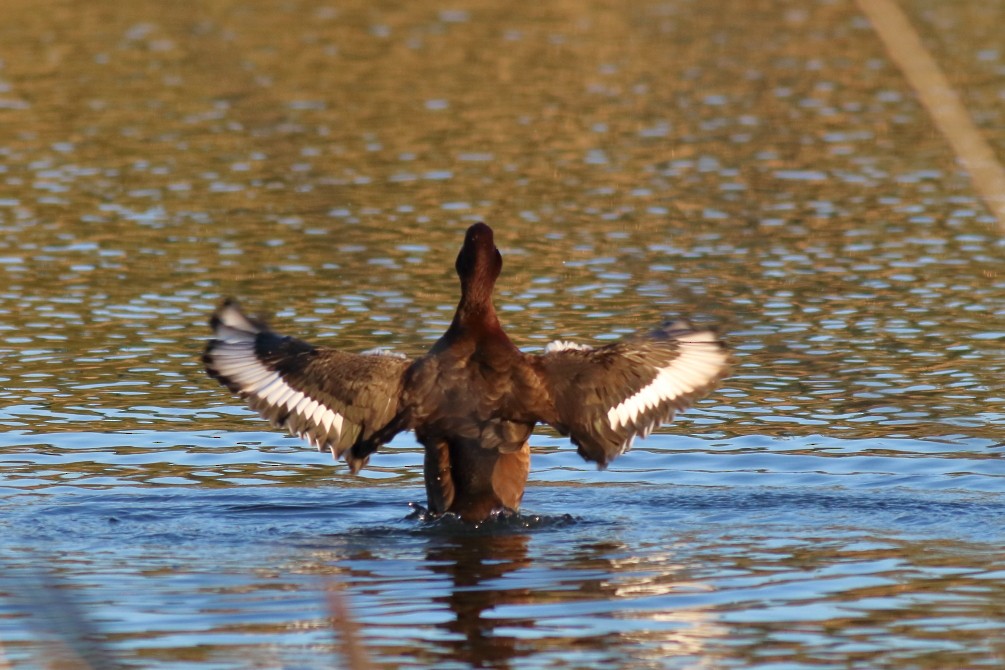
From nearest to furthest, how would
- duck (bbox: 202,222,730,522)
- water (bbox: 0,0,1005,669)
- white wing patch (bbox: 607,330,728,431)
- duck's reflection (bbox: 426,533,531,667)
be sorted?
duck's reflection (bbox: 426,533,531,667) < water (bbox: 0,0,1005,669) < duck (bbox: 202,222,730,522) < white wing patch (bbox: 607,330,728,431)

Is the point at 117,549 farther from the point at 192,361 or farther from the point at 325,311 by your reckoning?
the point at 325,311

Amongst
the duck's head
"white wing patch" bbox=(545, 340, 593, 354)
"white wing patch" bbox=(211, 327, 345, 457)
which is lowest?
"white wing patch" bbox=(211, 327, 345, 457)

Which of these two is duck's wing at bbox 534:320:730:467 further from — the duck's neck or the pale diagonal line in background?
the pale diagonal line in background

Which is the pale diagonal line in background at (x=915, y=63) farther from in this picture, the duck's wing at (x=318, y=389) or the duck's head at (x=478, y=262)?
the duck's wing at (x=318, y=389)

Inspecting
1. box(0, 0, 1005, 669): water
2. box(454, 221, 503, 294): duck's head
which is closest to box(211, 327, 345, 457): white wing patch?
box(0, 0, 1005, 669): water

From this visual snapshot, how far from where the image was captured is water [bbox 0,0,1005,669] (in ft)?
28.7

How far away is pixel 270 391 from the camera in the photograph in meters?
10.6

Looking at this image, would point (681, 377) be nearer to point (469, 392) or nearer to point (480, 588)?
point (469, 392)

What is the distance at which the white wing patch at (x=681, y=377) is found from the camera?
10.8m

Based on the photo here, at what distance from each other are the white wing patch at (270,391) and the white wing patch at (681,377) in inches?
65.1

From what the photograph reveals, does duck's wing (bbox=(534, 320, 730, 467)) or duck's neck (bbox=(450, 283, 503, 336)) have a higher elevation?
duck's neck (bbox=(450, 283, 503, 336))

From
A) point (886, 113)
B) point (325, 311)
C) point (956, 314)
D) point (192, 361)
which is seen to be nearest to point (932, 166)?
point (886, 113)

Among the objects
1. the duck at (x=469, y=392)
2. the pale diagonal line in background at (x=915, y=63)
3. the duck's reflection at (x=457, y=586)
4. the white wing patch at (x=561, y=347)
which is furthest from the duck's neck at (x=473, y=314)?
the pale diagonal line in background at (x=915, y=63)

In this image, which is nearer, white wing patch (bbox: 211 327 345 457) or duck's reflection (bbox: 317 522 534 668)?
duck's reflection (bbox: 317 522 534 668)
